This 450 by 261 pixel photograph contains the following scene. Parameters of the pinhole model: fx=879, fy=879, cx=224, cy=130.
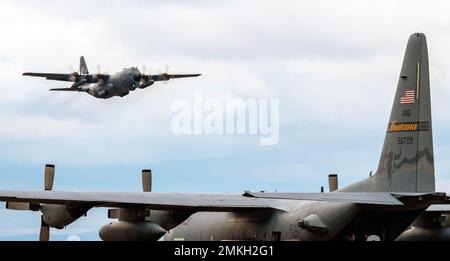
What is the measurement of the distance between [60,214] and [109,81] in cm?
4342

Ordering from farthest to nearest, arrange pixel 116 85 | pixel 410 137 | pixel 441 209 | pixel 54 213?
pixel 116 85 → pixel 441 209 → pixel 54 213 → pixel 410 137

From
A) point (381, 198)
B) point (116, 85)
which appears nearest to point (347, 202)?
point (381, 198)

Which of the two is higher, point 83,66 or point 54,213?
point 83,66

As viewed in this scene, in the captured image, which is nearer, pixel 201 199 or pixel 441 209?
pixel 201 199

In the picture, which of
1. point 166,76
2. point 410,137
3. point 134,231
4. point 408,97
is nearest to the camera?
point 410,137

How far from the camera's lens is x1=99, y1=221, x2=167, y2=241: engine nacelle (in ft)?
107

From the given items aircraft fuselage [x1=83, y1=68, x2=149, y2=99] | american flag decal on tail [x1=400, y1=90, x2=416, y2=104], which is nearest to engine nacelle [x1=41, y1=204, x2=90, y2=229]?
american flag decal on tail [x1=400, y1=90, x2=416, y2=104]

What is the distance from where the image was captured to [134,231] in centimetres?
3269

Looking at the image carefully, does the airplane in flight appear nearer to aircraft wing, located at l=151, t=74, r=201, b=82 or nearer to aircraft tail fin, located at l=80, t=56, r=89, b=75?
aircraft wing, located at l=151, t=74, r=201, b=82

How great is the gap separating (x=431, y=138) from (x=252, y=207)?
287 inches

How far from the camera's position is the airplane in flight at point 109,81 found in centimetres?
7519

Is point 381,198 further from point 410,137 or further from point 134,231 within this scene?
point 134,231
